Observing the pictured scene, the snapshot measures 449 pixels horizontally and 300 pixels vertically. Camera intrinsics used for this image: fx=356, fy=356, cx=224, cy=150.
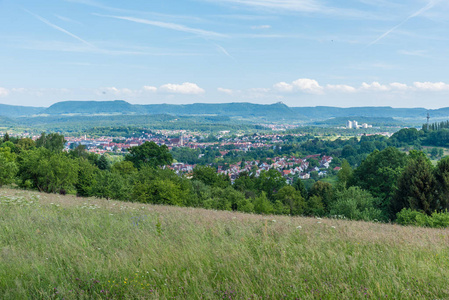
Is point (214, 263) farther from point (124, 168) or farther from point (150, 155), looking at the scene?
point (150, 155)

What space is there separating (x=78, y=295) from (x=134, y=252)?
49.2 inches

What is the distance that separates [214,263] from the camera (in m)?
4.54

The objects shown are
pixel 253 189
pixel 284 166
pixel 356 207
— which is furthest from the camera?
pixel 284 166

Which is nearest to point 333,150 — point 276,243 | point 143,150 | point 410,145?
point 410,145

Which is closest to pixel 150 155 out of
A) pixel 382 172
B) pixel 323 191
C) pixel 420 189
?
pixel 323 191

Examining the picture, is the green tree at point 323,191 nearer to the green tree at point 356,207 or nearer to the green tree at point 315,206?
the green tree at point 315,206

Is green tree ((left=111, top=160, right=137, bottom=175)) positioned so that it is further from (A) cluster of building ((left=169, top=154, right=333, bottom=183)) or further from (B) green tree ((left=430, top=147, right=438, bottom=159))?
(B) green tree ((left=430, top=147, right=438, bottom=159))

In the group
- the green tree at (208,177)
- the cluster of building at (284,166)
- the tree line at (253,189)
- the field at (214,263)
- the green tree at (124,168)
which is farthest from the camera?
the cluster of building at (284,166)

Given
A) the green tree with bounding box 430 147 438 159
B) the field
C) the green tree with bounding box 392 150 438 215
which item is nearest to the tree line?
the green tree with bounding box 392 150 438 215

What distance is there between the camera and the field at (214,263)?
379 centimetres

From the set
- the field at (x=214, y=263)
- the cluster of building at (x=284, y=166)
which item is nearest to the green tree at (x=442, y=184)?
the field at (x=214, y=263)

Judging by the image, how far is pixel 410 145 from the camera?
434ft

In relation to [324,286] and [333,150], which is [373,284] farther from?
[333,150]

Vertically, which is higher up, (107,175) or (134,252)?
(134,252)
